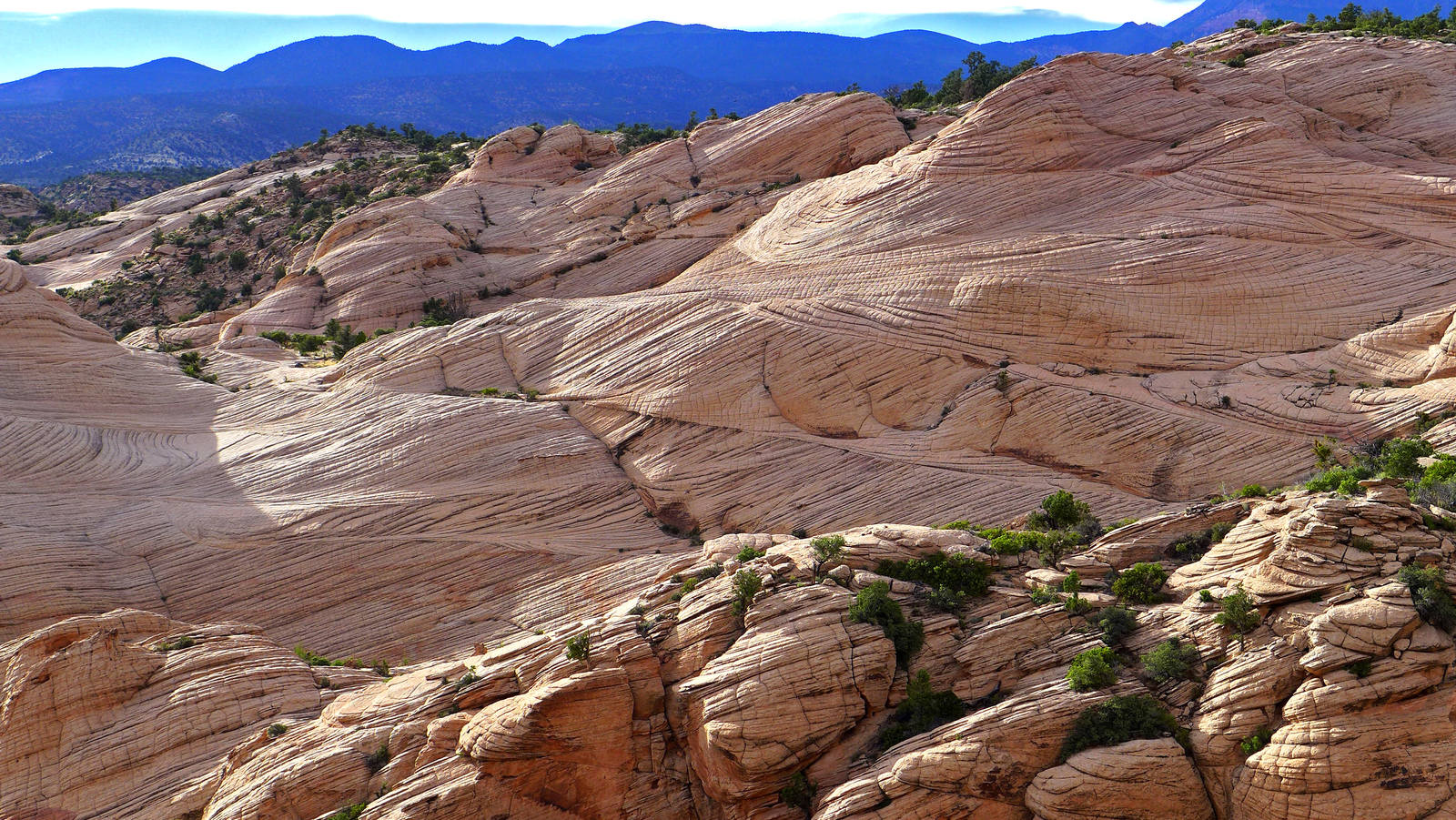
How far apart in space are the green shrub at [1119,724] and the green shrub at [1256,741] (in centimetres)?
110

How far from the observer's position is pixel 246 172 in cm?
9650

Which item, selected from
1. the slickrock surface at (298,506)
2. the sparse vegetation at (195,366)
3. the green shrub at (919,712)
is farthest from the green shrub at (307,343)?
the green shrub at (919,712)

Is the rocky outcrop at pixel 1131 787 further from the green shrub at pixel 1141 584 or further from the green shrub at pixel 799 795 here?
the green shrub at pixel 799 795

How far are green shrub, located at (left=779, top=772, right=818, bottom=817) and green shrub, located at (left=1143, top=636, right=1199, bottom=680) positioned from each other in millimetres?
6615

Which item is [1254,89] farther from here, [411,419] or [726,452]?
[411,419]

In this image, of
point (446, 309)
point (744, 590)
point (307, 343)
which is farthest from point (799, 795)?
point (446, 309)

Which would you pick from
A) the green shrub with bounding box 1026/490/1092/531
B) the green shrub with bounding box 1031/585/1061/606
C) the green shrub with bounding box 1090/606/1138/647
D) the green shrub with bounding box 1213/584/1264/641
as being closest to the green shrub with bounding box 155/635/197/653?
the green shrub with bounding box 1031/585/1061/606

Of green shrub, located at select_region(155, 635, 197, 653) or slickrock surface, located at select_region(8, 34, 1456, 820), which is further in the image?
green shrub, located at select_region(155, 635, 197, 653)

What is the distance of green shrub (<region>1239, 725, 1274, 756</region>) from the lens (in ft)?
55.7

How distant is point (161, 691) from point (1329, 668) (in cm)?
2522

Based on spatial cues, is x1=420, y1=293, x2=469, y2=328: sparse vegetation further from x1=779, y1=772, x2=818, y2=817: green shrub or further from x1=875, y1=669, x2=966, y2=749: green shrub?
x1=875, y1=669, x2=966, y2=749: green shrub

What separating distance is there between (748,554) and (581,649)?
4305 mm

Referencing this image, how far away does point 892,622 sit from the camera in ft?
66.4

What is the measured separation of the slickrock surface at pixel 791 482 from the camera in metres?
18.2
